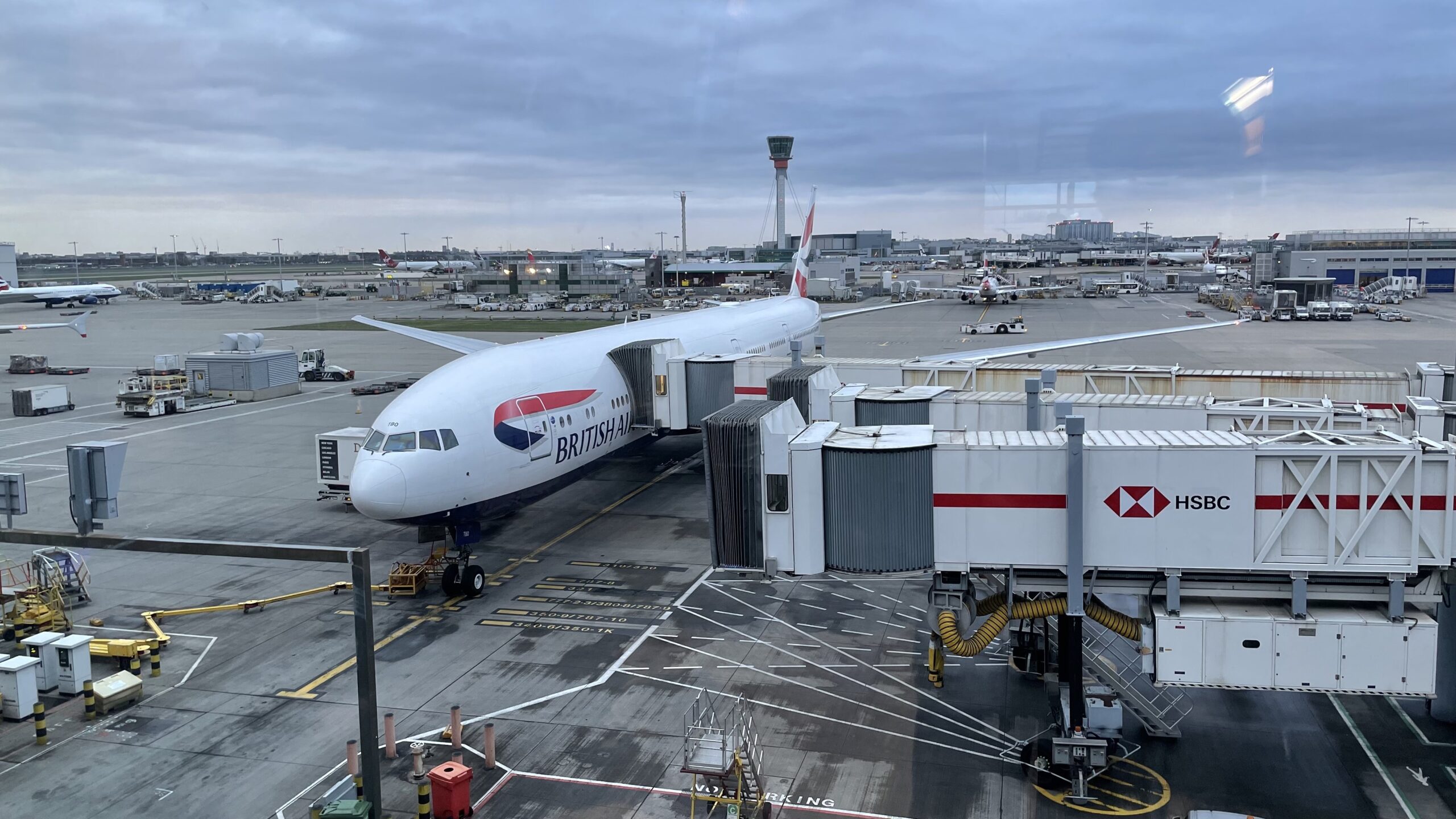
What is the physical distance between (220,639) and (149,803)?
23.5 feet

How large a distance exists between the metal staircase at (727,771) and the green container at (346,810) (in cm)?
430

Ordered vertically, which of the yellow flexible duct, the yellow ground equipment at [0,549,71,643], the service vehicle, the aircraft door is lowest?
the yellow ground equipment at [0,549,71,643]

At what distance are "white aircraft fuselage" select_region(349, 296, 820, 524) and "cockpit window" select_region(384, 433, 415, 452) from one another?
2 cm

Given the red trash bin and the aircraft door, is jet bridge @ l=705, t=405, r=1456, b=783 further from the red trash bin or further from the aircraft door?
the aircraft door

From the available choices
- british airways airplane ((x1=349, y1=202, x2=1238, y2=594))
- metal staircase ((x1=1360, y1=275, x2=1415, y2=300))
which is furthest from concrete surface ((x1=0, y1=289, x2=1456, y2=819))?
metal staircase ((x1=1360, y1=275, x2=1415, y2=300))

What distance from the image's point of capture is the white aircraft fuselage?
2167cm

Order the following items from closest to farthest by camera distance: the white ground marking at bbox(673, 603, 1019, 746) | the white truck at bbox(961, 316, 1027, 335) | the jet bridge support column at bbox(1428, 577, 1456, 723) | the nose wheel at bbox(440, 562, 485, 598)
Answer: the jet bridge support column at bbox(1428, 577, 1456, 723)
the white ground marking at bbox(673, 603, 1019, 746)
the nose wheel at bbox(440, 562, 485, 598)
the white truck at bbox(961, 316, 1027, 335)

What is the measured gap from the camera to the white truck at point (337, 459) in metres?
31.2

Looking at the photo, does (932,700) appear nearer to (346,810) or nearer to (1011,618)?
(1011,618)

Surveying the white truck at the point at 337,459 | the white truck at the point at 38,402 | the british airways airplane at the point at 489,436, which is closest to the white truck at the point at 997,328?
the british airways airplane at the point at 489,436

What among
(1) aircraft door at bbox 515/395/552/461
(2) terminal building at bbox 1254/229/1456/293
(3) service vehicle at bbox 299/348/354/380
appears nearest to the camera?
(1) aircraft door at bbox 515/395/552/461

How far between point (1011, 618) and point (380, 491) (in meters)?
13.2

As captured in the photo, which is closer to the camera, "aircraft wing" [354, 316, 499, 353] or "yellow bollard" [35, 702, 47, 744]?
"yellow bollard" [35, 702, 47, 744]

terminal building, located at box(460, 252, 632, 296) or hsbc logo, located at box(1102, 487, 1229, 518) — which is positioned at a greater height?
terminal building, located at box(460, 252, 632, 296)
